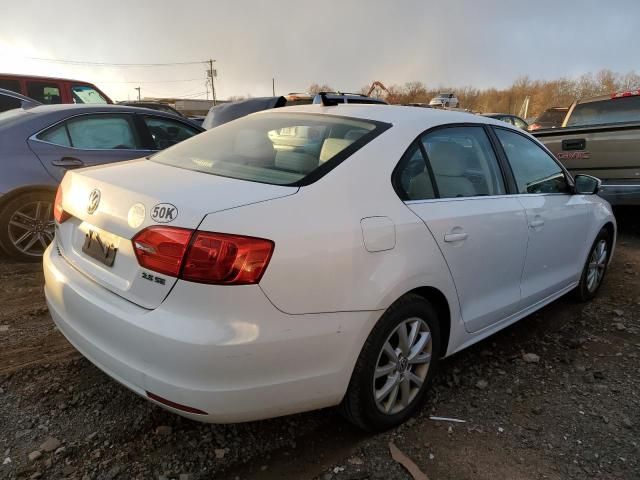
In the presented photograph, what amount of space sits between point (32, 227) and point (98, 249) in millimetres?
2952

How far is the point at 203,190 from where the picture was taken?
208 centimetres

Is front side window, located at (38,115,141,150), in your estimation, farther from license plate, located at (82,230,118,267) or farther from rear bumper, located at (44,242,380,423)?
rear bumper, located at (44,242,380,423)

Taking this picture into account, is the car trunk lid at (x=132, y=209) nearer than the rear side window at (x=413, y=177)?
Yes

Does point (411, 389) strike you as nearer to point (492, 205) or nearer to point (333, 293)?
point (333, 293)

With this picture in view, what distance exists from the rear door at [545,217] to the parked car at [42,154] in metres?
3.75

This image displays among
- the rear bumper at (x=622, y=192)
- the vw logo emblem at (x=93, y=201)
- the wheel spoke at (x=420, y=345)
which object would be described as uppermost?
the vw logo emblem at (x=93, y=201)

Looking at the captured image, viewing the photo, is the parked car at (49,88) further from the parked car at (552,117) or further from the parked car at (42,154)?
the parked car at (552,117)

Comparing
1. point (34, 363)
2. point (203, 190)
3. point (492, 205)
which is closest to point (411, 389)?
point (492, 205)

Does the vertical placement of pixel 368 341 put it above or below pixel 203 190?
below

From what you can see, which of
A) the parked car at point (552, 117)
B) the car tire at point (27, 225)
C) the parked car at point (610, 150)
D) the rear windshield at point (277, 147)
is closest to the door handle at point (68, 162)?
the car tire at point (27, 225)

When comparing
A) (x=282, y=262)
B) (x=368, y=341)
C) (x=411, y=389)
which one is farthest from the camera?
(x=411, y=389)

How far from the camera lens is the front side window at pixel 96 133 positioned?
15.8ft

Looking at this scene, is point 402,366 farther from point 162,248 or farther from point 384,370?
point 162,248

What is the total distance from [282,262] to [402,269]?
654 millimetres
